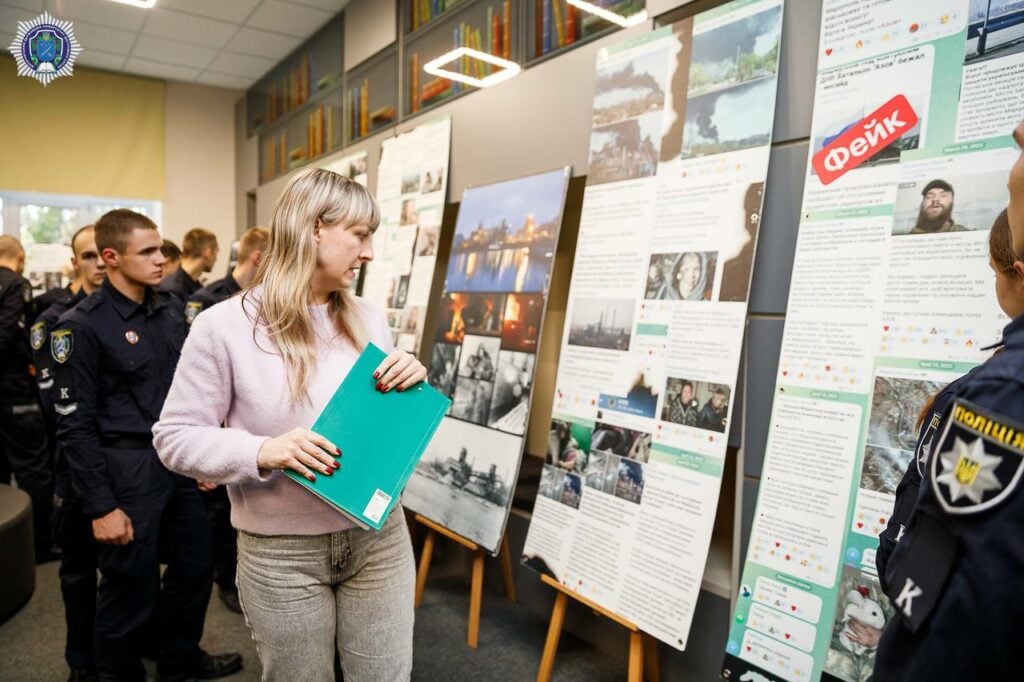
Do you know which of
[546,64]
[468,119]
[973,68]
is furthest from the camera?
[468,119]

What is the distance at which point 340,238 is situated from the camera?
4.33 feet

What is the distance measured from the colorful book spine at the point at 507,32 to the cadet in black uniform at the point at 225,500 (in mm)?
1430

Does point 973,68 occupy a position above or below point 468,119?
below

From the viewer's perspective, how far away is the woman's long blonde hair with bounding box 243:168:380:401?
126 centimetres

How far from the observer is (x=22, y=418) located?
11.8 ft

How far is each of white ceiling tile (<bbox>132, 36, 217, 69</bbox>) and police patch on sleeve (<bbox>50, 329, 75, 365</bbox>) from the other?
403 centimetres

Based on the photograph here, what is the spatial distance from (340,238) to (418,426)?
418mm

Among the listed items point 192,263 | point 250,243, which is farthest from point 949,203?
point 192,263

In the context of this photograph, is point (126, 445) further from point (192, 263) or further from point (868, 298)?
point (868, 298)

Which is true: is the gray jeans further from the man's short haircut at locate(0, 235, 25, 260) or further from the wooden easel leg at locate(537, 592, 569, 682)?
the man's short haircut at locate(0, 235, 25, 260)

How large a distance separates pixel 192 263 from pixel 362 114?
1.58 meters

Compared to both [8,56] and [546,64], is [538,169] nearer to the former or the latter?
[546,64]

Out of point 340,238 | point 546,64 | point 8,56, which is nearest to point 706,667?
point 340,238

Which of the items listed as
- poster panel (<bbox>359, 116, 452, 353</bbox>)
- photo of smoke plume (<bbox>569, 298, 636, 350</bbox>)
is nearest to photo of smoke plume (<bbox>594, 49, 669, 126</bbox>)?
photo of smoke plume (<bbox>569, 298, 636, 350</bbox>)
